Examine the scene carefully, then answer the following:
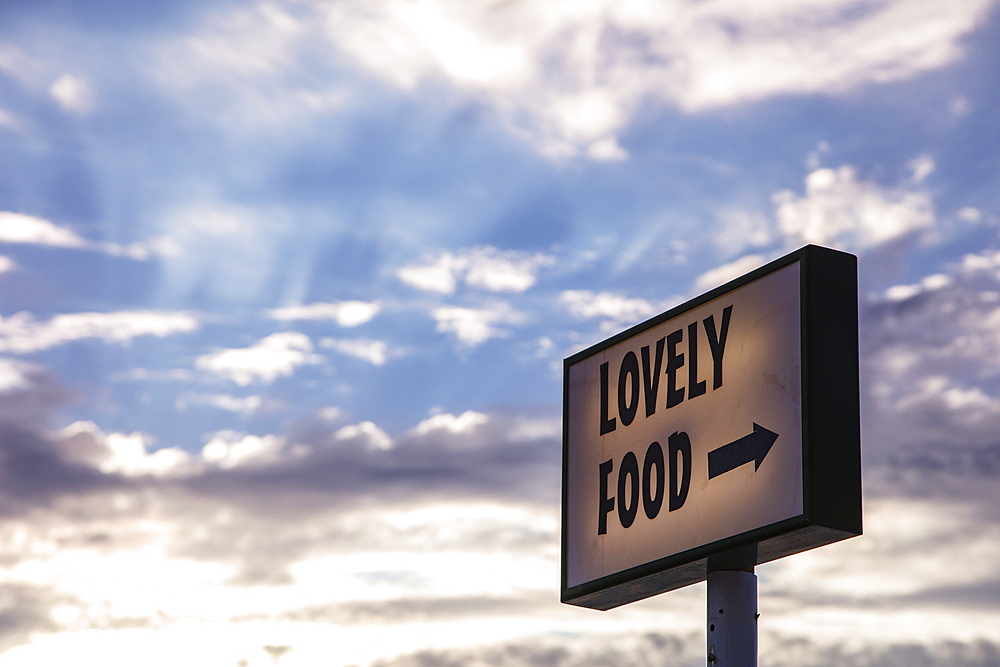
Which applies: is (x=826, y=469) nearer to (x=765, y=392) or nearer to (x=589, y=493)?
(x=765, y=392)

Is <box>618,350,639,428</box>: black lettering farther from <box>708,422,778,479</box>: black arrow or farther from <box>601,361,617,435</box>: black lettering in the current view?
<box>708,422,778,479</box>: black arrow

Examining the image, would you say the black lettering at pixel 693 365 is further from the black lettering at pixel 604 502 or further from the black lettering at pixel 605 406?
the black lettering at pixel 604 502

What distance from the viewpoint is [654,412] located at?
1096cm

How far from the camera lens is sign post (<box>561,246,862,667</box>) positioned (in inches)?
376

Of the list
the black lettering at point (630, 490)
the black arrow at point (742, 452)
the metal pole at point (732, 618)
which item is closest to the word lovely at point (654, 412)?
the black lettering at point (630, 490)

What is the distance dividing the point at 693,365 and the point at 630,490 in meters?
1.14

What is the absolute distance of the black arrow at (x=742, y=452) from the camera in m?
9.86

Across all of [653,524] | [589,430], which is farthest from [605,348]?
[653,524]

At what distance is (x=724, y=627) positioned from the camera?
10172 millimetres

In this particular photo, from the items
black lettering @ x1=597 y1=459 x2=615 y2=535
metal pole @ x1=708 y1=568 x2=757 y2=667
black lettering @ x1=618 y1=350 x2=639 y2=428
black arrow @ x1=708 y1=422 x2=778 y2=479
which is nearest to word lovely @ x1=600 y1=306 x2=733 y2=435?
black lettering @ x1=618 y1=350 x2=639 y2=428

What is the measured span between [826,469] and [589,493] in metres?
2.63

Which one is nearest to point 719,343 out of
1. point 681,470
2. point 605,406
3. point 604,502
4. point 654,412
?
point 654,412

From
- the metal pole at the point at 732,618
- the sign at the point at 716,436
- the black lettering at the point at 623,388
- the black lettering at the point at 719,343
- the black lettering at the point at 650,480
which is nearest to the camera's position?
the sign at the point at 716,436

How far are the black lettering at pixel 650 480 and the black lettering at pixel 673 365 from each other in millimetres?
367
